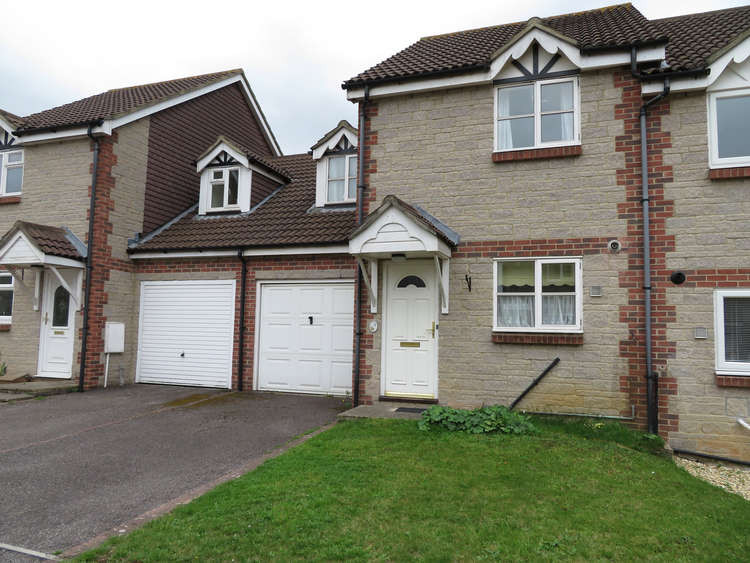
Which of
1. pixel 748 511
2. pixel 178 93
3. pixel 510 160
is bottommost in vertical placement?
pixel 748 511

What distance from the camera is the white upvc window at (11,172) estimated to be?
12.7 m

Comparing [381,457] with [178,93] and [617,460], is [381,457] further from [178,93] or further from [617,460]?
[178,93]

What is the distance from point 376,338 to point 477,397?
1972 mm

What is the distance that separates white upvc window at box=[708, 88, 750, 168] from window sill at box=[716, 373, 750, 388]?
299 centimetres

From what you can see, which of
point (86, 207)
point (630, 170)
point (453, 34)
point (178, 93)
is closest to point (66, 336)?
point (86, 207)

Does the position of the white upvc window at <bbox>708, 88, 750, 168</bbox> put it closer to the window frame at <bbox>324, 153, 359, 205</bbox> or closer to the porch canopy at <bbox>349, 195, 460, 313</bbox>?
the porch canopy at <bbox>349, 195, 460, 313</bbox>

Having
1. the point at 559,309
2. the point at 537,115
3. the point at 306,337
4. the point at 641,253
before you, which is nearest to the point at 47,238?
the point at 306,337

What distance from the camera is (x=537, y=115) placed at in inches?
329

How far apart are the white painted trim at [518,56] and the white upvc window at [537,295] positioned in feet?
10.0

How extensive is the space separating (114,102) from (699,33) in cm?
1335

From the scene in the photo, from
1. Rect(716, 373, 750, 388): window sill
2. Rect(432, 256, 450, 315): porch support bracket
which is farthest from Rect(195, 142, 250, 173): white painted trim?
Rect(716, 373, 750, 388): window sill

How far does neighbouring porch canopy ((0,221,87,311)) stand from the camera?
419 inches

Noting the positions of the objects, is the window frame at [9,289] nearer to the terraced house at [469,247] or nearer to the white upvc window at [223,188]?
the terraced house at [469,247]

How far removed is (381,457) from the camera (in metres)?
5.92
